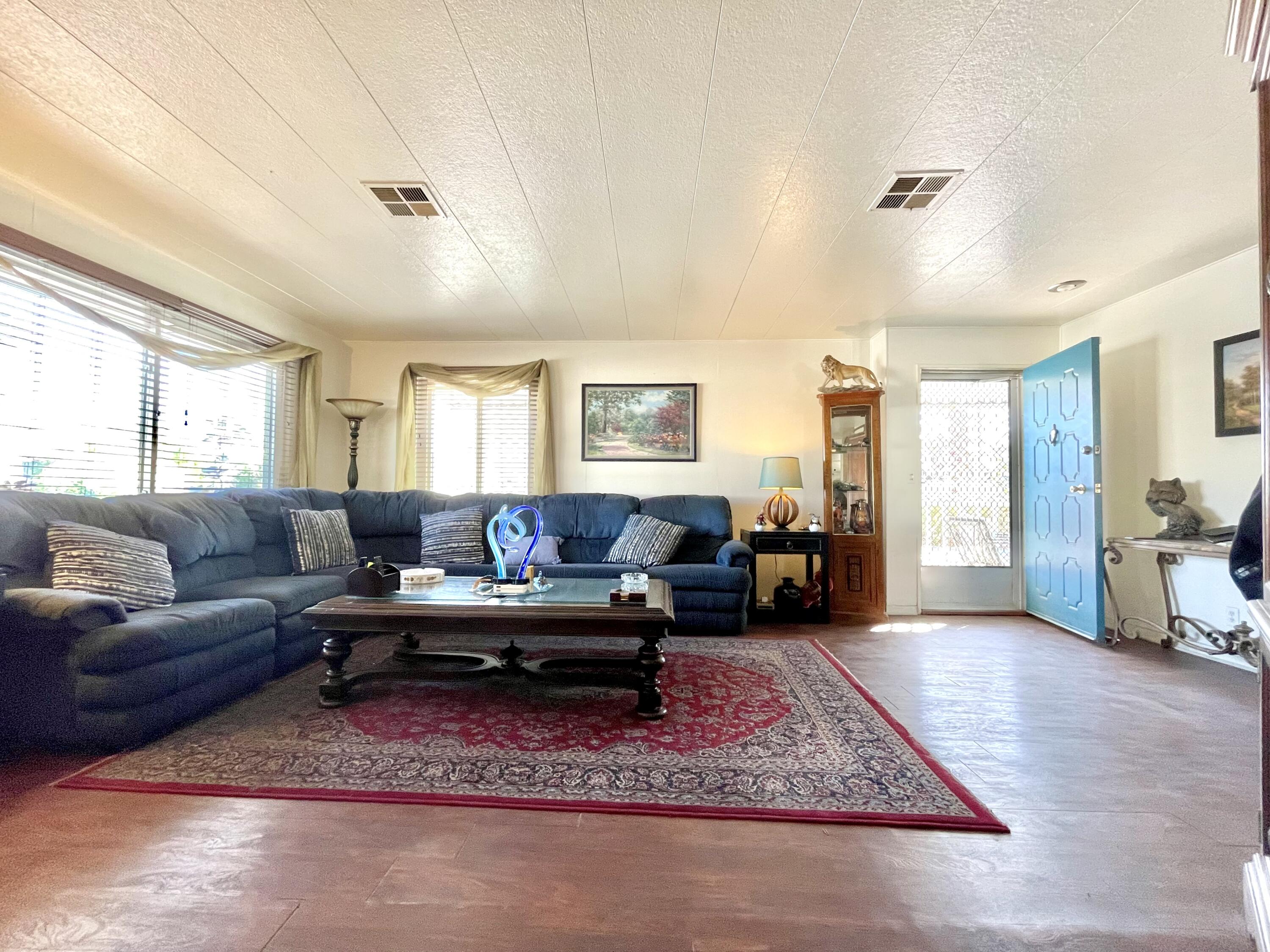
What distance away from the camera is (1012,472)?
4848 mm

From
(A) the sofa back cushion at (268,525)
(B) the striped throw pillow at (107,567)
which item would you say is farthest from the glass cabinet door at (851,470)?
(B) the striped throw pillow at (107,567)

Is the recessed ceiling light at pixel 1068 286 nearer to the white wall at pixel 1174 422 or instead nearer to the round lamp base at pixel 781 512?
the white wall at pixel 1174 422

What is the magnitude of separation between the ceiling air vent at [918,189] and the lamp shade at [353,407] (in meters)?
4.22

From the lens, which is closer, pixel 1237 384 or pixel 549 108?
pixel 549 108

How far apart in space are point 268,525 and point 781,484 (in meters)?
3.74

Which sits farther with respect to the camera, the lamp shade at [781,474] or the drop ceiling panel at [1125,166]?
the lamp shade at [781,474]

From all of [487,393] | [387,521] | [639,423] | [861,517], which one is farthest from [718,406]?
[387,521]

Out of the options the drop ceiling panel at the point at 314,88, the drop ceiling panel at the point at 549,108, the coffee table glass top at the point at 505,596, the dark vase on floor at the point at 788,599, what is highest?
the drop ceiling panel at the point at 549,108

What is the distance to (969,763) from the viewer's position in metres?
2.04

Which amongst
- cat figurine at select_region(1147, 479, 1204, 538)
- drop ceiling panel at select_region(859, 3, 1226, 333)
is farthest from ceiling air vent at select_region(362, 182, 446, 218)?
cat figurine at select_region(1147, 479, 1204, 538)

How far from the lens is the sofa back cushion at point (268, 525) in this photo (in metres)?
3.57

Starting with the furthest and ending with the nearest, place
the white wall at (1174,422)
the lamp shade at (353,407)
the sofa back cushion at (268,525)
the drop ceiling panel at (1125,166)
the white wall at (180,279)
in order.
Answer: the lamp shade at (353,407) → the sofa back cushion at (268,525) → the white wall at (1174,422) → the white wall at (180,279) → the drop ceiling panel at (1125,166)

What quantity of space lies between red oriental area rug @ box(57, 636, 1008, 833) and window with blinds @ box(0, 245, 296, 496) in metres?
1.61

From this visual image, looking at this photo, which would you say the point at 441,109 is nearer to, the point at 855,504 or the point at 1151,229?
the point at 1151,229
